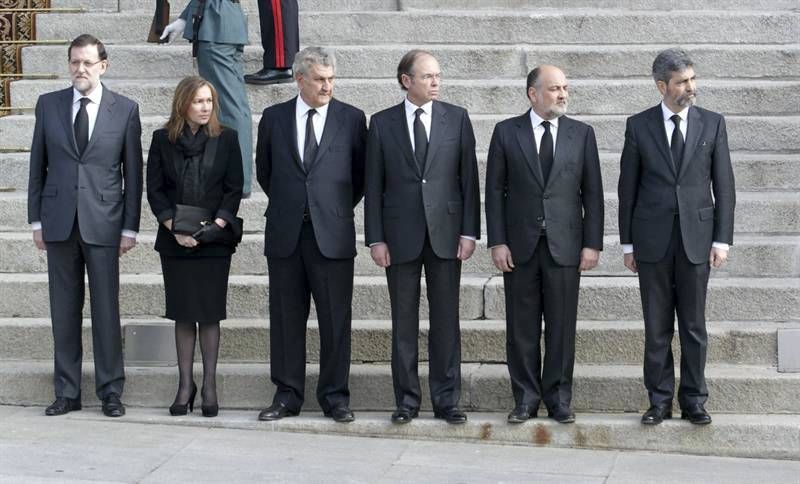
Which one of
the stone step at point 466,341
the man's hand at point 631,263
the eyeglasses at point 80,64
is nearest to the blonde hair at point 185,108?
the eyeglasses at point 80,64

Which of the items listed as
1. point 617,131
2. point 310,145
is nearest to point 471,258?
point 617,131

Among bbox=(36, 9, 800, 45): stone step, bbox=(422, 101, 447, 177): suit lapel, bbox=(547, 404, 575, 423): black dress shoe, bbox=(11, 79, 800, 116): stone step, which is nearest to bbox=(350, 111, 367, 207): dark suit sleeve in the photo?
bbox=(422, 101, 447, 177): suit lapel

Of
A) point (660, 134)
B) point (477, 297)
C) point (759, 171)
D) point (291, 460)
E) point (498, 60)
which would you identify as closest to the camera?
point (291, 460)

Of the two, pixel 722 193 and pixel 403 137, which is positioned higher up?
pixel 403 137

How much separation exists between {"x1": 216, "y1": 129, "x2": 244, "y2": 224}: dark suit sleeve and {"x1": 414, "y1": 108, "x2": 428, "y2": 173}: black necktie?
3.30 ft

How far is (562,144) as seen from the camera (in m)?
8.56

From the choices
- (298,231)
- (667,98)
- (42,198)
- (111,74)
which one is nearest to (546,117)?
(667,98)

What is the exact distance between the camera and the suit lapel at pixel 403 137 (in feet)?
28.5

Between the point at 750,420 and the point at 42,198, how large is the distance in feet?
13.0

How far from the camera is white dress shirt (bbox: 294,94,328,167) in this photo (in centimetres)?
882

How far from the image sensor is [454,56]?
11.6 meters

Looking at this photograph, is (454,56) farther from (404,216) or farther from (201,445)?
(201,445)

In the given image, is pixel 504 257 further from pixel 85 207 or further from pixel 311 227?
pixel 85 207

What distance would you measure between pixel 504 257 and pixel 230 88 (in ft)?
9.26
